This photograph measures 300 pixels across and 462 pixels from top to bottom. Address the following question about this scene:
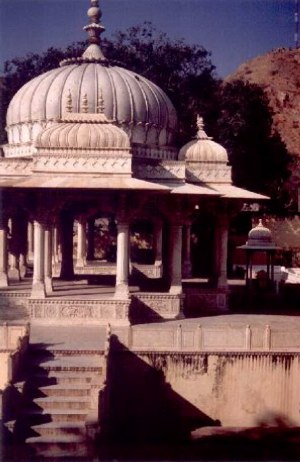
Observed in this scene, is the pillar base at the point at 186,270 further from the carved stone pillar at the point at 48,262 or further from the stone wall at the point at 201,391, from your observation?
the stone wall at the point at 201,391

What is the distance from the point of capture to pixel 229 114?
3559cm

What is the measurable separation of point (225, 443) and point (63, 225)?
12205 millimetres

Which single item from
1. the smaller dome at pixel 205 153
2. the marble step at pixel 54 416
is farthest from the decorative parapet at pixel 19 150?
the marble step at pixel 54 416

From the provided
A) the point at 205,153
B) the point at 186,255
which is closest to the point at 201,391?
the point at 205,153

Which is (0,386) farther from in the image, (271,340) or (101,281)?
(101,281)

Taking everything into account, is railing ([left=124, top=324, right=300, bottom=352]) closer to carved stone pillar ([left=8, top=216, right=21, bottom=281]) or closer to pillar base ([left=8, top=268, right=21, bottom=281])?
pillar base ([left=8, top=268, right=21, bottom=281])

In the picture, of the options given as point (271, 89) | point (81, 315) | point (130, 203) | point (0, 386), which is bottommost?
point (0, 386)

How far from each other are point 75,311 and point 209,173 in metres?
6.20

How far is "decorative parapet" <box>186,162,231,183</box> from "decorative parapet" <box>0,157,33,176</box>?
4.91 meters

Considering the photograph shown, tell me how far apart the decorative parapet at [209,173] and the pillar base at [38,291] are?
5.80m

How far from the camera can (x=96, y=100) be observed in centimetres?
2161

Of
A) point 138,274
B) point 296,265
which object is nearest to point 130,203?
point 138,274

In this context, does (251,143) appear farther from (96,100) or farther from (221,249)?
(221,249)

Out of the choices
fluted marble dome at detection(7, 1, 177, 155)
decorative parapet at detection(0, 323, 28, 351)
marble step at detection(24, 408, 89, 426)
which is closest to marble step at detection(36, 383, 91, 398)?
marble step at detection(24, 408, 89, 426)
